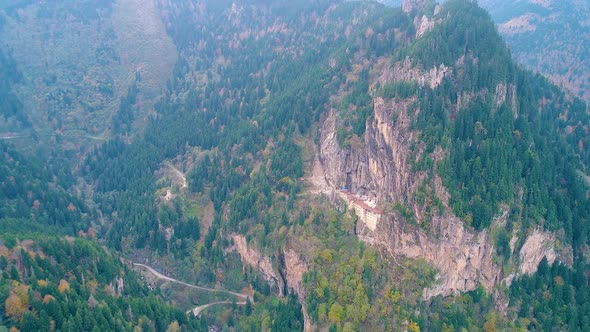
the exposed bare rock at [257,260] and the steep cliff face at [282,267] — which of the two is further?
the exposed bare rock at [257,260]

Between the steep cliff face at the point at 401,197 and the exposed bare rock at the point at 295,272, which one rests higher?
the steep cliff face at the point at 401,197

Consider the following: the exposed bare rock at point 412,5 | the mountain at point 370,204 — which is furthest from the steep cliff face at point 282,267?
the exposed bare rock at point 412,5

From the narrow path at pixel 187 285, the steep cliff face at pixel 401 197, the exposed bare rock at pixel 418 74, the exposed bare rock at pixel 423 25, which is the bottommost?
the narrow path at pixel 187 285

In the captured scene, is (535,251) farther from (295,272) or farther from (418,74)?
(295,272)

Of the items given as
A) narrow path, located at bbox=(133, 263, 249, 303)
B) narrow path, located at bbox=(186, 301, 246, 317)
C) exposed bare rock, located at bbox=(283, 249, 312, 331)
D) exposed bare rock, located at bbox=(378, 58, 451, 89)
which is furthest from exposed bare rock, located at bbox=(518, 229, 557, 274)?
narrow path, located at bbox=(186, 301, 246, 317)

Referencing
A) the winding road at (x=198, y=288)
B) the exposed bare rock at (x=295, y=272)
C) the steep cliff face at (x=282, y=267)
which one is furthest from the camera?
the winding road at (x=198, y=288)

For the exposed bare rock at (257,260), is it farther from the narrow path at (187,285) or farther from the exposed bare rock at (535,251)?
the exposed bare rock at (535,251)

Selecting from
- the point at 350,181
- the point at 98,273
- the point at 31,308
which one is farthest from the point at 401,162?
the point at 31,308

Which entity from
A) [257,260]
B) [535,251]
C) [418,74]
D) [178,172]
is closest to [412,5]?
[418,74]

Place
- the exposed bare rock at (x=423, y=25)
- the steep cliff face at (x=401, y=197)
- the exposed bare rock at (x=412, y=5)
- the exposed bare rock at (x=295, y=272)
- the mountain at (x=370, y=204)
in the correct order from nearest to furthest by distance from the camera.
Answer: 1. the mountain at (x=370, y=204)
2. the steep cliff face at (x=401, y=197)
3. the exposed bare rock at (x=295, y=272)
4. the exposed bare rock at (x=423, y=25)
5. the exposed bare rock at (x=412, y=5)
